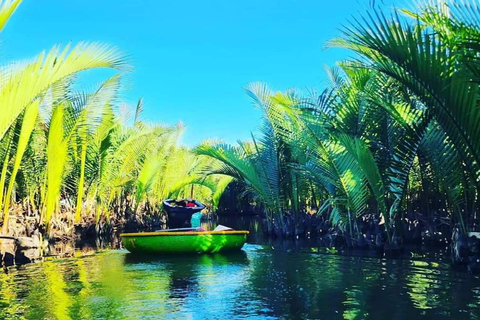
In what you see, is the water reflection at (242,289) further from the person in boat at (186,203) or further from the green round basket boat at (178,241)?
the person in boat at (186,203)

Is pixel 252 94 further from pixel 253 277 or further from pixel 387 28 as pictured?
pixel 387 28

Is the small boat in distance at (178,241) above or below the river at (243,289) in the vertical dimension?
above

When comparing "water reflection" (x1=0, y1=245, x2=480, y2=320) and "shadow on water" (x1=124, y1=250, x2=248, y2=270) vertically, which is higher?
"shadow on water" (x1=124, y1=250, x2=248, y2=270)

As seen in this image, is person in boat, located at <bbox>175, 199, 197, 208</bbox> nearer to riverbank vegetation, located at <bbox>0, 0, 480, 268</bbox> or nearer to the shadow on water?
riverbank vegetation, located at <bbox>0, 0, 480, 268</bbox>

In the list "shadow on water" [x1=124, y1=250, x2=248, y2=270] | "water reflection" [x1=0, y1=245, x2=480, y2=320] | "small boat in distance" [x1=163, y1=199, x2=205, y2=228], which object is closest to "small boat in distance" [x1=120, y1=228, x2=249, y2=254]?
"shadow on water" [x1=124, y1=250, x2=248, y2=270]

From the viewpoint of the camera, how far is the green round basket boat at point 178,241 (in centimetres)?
1151

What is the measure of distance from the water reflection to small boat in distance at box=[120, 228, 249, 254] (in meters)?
0.75

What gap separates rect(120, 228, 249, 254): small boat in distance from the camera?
1151 cm

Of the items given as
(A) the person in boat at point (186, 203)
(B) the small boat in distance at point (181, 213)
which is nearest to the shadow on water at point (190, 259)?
(B) the small boat in distance at point (181, 213)

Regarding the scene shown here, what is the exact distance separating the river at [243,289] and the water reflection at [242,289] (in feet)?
0.04

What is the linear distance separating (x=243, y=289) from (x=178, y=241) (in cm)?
421

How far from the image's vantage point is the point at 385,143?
1126 cm

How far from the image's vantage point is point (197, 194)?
1174 inches

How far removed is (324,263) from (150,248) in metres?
4.21
